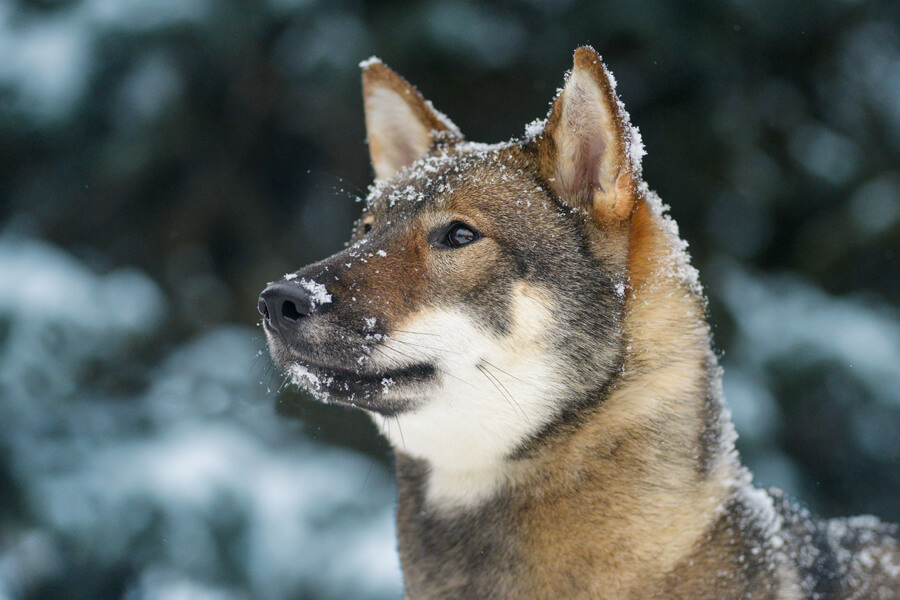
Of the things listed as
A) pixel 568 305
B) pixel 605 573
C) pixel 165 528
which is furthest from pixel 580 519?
pixel 165 528

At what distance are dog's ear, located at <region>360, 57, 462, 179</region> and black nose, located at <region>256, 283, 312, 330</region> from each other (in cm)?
87

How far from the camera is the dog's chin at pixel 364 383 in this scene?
6.09ft

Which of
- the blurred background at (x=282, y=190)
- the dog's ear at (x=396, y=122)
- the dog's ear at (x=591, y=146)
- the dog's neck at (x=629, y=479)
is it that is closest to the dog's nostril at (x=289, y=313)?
the dog's neck at (x=629, y=479)

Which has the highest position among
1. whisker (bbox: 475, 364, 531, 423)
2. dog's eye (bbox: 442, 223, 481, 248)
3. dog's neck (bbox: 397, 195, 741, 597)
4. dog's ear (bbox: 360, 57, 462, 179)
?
dog's ear (bbox: 360, 57, 462, 179)

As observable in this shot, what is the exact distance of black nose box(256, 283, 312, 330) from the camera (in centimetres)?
180

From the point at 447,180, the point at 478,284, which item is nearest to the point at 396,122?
the point at 447,180

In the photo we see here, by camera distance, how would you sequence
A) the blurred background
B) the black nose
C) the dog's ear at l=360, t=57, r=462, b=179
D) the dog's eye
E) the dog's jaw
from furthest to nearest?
the blurred background, the dog's ear at l=360, t=57, r=462, b=179, the dog's eye, the dog's jaw, the black nose

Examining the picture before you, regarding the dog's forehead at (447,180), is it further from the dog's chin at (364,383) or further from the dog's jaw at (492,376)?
the dog's chin at (364,383)

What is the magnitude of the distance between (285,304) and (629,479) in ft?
2.81

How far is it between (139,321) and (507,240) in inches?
109

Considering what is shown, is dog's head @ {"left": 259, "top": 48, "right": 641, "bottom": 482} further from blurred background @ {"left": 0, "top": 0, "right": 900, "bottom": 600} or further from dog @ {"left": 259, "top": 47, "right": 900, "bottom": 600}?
blurred background @ {"left": 0, "top": 0, "right": 900, "bottom": 600}

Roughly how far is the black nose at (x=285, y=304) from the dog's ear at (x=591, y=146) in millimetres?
679

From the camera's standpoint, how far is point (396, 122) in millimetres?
2572

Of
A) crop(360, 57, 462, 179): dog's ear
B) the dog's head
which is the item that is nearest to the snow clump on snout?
the dog's head
